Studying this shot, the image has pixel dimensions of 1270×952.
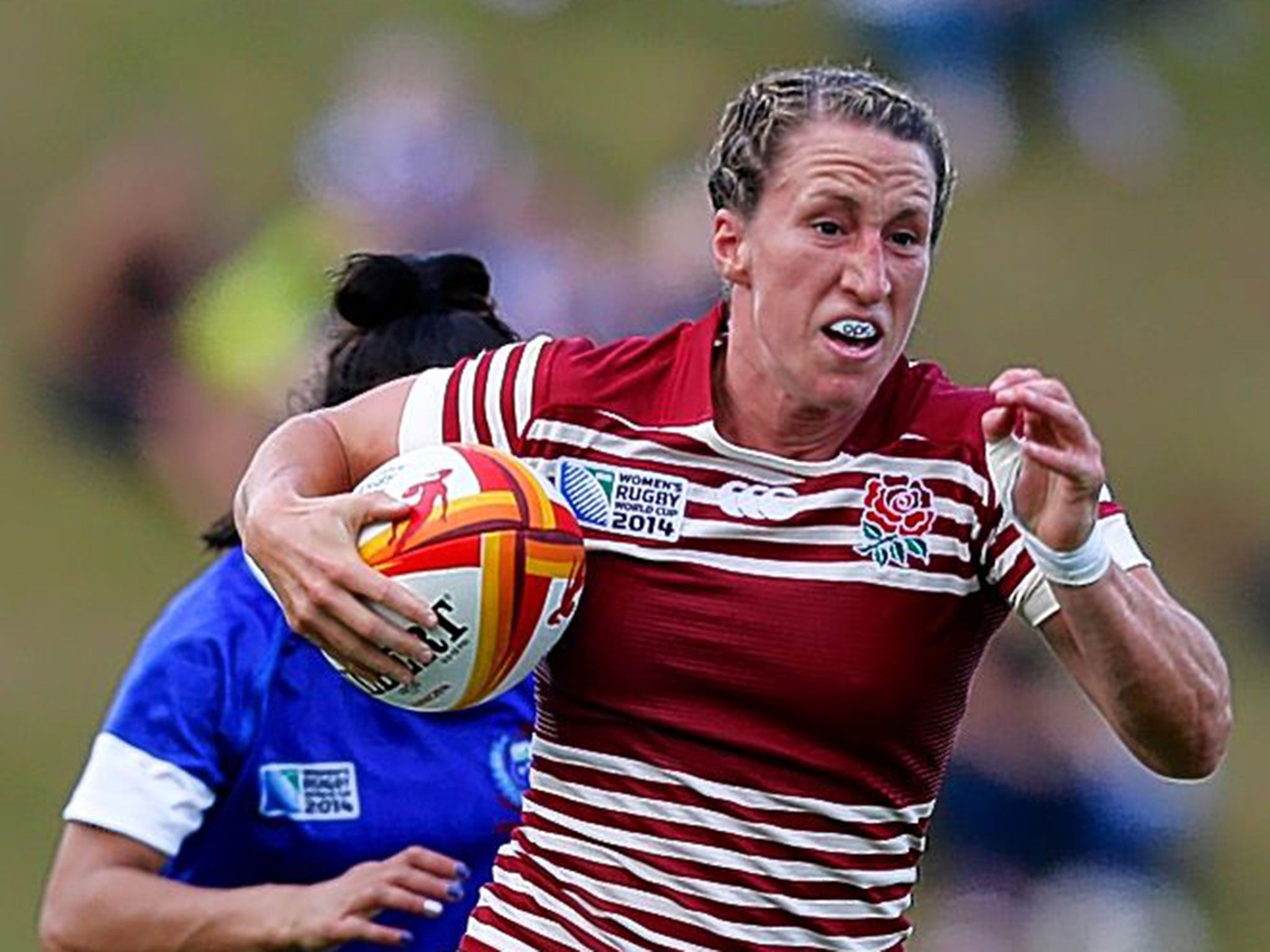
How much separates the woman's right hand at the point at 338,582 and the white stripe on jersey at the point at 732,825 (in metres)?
0.34

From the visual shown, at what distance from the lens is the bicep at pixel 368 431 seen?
11.3 ft

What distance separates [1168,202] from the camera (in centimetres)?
1070

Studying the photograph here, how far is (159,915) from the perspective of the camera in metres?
3.79

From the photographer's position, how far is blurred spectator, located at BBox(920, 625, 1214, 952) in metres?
7.44

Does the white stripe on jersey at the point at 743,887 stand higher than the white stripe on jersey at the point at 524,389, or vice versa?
the white stripe on jersey at the point at 524,389

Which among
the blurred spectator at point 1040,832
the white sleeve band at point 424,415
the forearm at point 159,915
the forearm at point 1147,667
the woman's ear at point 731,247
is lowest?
the forearm at point 159,915

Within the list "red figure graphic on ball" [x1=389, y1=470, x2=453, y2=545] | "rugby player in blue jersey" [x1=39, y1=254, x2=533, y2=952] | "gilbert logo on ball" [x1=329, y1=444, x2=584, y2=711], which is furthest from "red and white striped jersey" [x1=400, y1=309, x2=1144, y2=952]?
"rugby player in blue jersey" [x1=39, y1=254, x2=533, y2=952]

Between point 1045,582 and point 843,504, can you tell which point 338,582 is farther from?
point 1045,582

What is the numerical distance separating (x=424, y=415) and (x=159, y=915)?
898mm

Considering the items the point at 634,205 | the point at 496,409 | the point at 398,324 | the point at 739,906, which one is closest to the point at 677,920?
the point at 739,906

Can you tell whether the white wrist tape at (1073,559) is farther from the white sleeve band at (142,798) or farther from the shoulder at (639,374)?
→ the white sleeve band at (142,798)

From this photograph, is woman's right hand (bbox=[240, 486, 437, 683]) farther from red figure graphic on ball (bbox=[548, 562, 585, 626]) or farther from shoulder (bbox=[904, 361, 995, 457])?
shoulder (bbox=[904, 361, 995, 457])

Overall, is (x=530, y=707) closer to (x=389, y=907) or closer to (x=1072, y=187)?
(x=389, y=907)

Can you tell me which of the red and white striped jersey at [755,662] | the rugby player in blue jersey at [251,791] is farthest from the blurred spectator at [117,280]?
the red and white striped jersey at [755,662]
